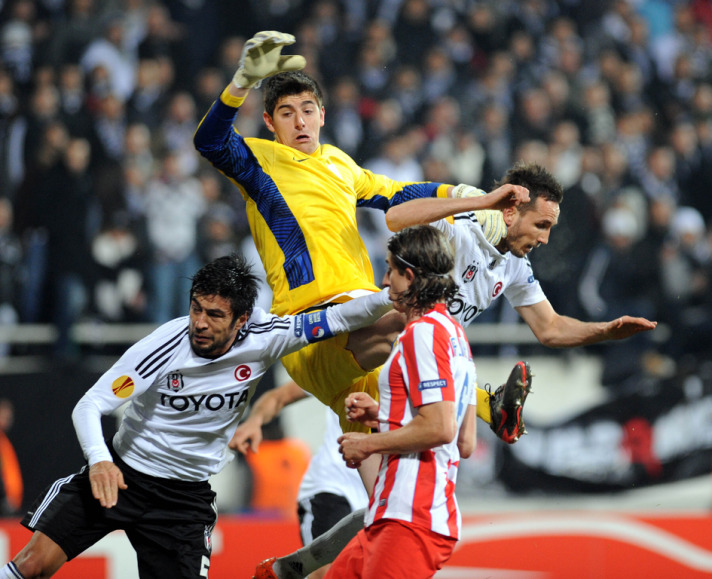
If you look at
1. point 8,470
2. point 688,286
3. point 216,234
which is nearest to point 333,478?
point 8,470

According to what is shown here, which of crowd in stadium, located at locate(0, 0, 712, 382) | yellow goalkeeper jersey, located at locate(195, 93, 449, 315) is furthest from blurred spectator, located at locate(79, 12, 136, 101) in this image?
yellow goalkeeper jersey, located at locate(195, 93, 449, 315)

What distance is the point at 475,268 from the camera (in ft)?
15.8

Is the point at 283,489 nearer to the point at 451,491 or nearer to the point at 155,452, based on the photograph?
the point at 155,452

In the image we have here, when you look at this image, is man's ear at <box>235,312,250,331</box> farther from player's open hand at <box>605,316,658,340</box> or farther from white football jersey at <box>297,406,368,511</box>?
player's open hand at <box>605,316,658,340</box>

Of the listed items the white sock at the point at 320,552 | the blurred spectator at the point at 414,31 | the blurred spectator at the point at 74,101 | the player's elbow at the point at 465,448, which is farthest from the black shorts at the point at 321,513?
the blurred spectator at the point at 414,31

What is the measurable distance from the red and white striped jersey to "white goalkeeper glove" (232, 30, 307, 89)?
1414 mm

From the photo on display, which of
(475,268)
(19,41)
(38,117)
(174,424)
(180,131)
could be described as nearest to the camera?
(174,424)

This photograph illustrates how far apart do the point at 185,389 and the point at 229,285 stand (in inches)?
22.7

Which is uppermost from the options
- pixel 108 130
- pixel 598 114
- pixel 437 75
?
pixel 437 75

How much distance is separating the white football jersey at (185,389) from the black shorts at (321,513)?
43.8 inches

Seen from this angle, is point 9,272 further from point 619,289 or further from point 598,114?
point 598,114

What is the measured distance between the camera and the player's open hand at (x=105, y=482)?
4.12 metres

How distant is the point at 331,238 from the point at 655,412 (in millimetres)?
5372

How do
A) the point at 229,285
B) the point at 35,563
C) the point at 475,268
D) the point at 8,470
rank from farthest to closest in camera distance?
the point at 8,470, the point at 475,268, the point at 35,563, the point at 229,285
